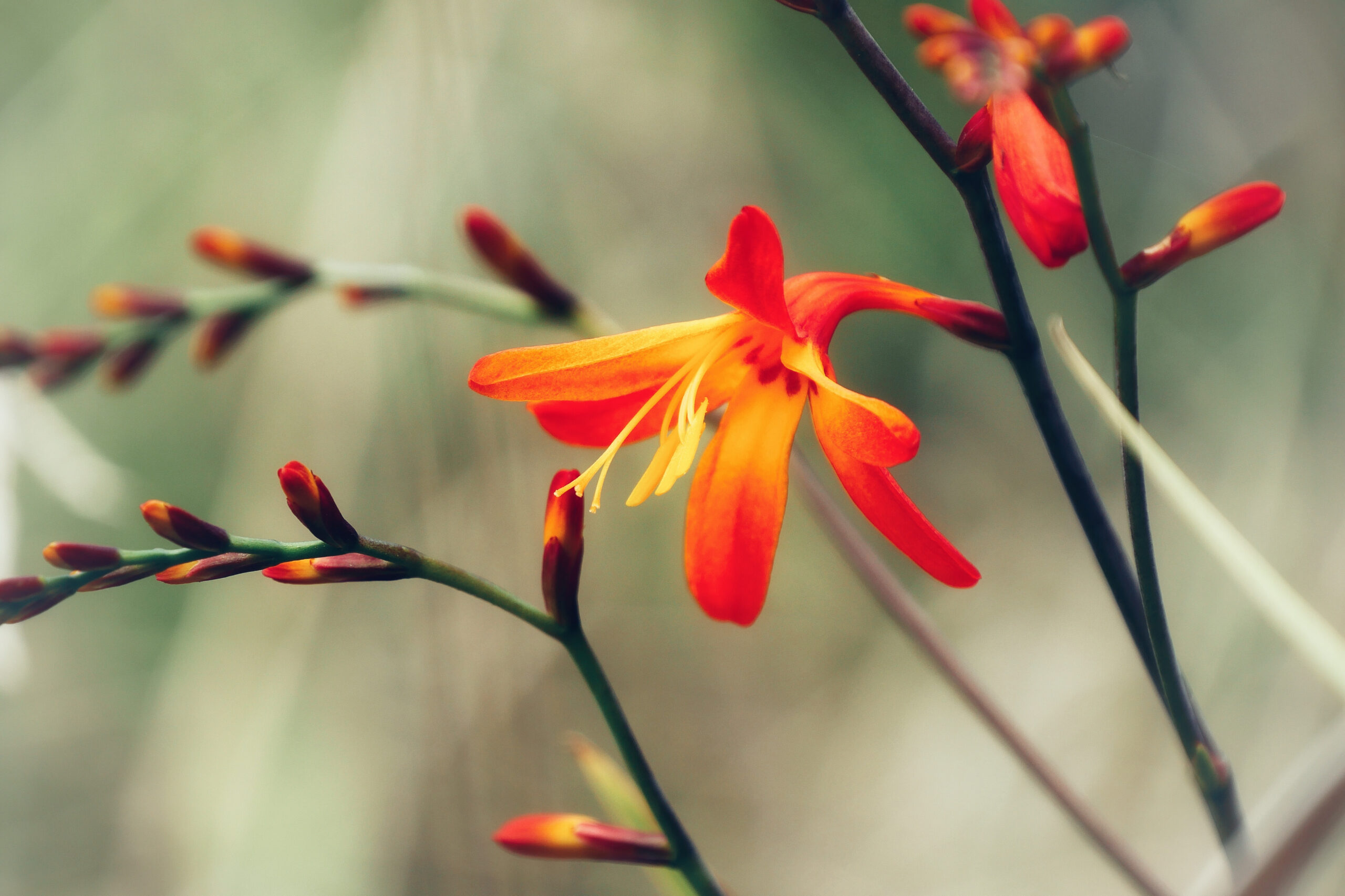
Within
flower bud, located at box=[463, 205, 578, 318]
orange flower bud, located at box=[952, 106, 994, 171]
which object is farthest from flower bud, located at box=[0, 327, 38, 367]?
orange flower bud, located at box=[952, 106, 994, 171]

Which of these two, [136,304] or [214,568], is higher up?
[136,304]

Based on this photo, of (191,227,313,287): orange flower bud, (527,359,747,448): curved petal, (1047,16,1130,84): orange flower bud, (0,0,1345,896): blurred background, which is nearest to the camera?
(1047,16,1130,84): orange flower bud

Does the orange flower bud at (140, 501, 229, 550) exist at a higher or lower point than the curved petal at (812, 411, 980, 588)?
higher

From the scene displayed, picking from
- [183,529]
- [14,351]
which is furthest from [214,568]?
[14,351]

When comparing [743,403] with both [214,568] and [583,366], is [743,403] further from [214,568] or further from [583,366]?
[214,568]

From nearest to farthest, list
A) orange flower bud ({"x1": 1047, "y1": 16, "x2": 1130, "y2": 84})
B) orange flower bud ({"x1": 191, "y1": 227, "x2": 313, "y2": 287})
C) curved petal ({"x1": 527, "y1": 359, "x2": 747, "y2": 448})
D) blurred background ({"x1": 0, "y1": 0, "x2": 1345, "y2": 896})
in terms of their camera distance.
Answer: orange flower bud ({"x1": 1047, "y1": 16, "x2": 1130, "y2": 84}) < curved petal ({"x1": 527, "y1": 359, "x2": 747, "y2": 448}) < orange flower bud ({"x1": 191, "y1": 227, "x2": 313, "y2": 287}) < blurred background ({"x1": 0, "y1": 0, "x2": 1345, "y2": 896})

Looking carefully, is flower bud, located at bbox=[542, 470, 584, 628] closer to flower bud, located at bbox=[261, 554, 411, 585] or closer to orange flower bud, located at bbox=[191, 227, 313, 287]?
flower bud, located at bbox=[261, 554, 411, 585]
